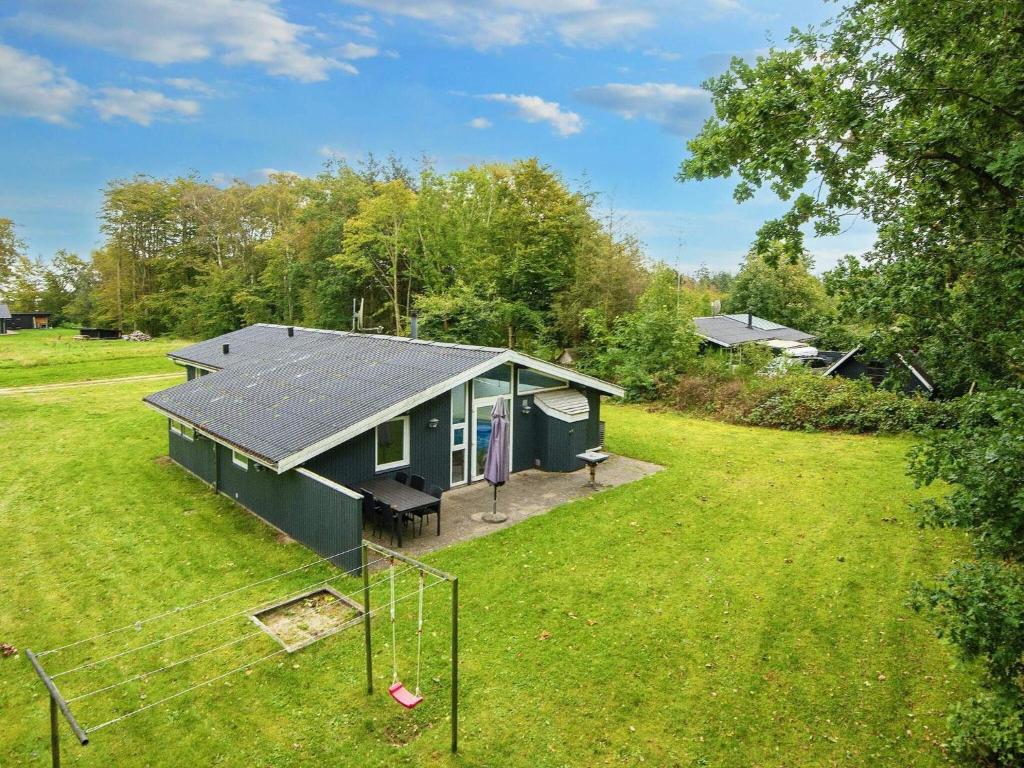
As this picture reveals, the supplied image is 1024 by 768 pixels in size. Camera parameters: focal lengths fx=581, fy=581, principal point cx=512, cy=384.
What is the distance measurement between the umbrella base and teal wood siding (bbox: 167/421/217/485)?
6.67 metres

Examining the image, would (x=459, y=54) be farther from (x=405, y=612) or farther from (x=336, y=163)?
(x=405, y=612)

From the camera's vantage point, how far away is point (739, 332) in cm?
3275

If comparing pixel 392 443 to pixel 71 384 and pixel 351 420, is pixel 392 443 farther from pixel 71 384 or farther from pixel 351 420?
pixel 71 384

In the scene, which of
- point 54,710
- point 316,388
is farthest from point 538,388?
point 54,710

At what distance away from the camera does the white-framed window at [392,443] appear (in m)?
12.1

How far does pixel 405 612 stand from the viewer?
8.59 metres

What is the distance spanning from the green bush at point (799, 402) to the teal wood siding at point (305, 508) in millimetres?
17029

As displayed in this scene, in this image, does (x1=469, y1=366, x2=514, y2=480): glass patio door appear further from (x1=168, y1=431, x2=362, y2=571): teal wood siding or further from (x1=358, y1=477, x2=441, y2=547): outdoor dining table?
(x1=168, y1=431, x2=362, y2=571): teal wood siding

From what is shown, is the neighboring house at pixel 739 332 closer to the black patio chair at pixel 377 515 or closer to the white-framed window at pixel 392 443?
the white-framed window at pixel 392 443

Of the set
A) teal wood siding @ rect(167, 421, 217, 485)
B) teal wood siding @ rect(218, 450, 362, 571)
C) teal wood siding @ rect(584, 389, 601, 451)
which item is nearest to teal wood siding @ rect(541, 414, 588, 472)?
teal wood siding @ rect(584, 389, 601, 451)

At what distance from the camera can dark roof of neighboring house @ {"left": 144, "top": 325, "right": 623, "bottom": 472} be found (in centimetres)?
1093

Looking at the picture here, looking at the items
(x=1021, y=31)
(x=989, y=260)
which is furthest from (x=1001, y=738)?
(x=1021, y=31)

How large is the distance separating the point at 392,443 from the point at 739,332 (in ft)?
84.9

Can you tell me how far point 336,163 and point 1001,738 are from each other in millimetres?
53264
